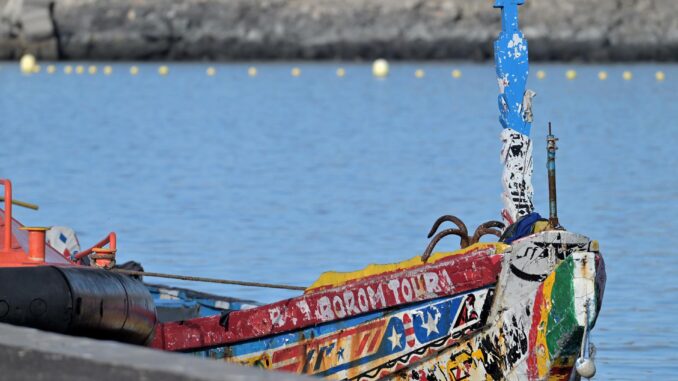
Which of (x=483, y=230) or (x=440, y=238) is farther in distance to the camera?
(x=483, y=230)

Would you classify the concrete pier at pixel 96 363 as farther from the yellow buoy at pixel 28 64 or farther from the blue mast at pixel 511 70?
the yellow buoy at pixel 28 64

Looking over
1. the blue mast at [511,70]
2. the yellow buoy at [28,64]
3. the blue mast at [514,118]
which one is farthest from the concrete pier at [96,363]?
the yellow buoy at [28,64]

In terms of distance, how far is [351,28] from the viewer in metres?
84.0

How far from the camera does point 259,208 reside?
27812 millimetres

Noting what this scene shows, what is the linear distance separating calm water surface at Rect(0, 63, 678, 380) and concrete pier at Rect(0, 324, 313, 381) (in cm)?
789

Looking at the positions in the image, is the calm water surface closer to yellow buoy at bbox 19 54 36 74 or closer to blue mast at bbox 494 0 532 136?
blue mast at bbox 494 0 532 136

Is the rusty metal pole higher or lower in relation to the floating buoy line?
higher

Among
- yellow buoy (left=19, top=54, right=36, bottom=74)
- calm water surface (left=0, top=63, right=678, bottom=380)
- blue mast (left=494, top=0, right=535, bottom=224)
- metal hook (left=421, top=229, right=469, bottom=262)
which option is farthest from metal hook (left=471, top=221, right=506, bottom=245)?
yellow buoy (left=19, top=54, right=36, bottom=74)

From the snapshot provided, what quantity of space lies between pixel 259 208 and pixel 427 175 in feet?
22.1

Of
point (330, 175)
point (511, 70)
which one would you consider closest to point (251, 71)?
point (330, 175)

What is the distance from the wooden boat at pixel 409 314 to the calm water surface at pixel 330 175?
3.96 meters

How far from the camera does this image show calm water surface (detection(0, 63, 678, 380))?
68.4 ft

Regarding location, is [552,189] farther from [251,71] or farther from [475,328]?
[251,71]

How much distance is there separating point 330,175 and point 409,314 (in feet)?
76.4
